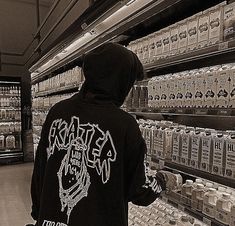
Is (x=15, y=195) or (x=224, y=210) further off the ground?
(x=224, y=210)

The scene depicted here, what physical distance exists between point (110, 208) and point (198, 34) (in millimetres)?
1124

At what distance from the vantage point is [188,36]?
185 centimetres

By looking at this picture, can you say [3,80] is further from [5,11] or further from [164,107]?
[164,107]

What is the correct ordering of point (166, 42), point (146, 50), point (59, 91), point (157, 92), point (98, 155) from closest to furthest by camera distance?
1. point (98, 155)
2. point (166, 42)
3. point (157, 92)
4. point (146, 50)
5. point (59, 91)

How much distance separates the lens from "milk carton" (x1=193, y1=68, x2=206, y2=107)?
1742mm

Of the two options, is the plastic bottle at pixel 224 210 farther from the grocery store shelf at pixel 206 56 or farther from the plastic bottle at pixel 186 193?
the grocery store shelf at pixel 206 56

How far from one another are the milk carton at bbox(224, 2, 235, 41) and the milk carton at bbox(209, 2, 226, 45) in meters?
0.03

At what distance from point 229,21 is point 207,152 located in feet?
2.35

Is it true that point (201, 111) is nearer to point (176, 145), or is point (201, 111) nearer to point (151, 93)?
point (176, 145)

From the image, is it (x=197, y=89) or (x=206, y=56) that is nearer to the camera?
(x=197, y=89)

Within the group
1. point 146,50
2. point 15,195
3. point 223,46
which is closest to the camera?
point 223,46

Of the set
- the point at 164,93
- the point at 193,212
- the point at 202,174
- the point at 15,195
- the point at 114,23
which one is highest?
the point at 114,23

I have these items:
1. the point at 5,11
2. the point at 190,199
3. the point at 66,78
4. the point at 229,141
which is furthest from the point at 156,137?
the point at 5,11

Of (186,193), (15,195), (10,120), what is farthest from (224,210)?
(10,120)
